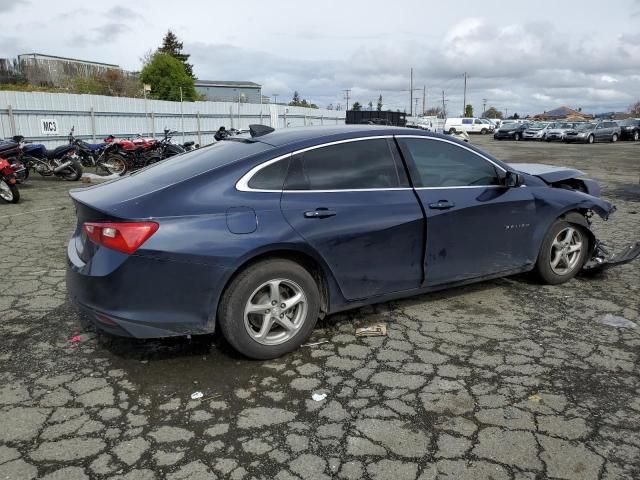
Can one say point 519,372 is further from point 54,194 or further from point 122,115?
point 122,115

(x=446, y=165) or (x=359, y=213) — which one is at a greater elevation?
(x=446, y=165)

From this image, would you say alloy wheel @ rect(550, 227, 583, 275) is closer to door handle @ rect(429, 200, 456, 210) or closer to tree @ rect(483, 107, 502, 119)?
door handle @ rect(429, 200, 456, 210)

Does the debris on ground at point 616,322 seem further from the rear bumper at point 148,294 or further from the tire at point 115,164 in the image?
the tire at point 115,164

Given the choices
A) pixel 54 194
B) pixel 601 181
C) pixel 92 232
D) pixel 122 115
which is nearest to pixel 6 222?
pixel 54 194

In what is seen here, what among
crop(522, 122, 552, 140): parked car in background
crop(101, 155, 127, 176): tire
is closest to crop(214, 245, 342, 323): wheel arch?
crop(101, 155, 127, 176): tire

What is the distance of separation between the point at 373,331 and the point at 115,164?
477 inches

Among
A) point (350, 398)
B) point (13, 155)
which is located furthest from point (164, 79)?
point (350, 398)

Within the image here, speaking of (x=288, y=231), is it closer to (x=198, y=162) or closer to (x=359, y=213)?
(x=359, y=213)

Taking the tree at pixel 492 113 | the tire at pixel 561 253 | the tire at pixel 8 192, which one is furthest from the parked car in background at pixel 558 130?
the tree at pixel 492 113

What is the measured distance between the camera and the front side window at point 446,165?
4.20 meters

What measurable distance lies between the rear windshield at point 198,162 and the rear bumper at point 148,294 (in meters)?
0.63

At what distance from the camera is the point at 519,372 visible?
3512 millimetres

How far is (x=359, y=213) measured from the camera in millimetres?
3795

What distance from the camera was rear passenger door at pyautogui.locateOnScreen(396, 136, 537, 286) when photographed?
13.6ft
